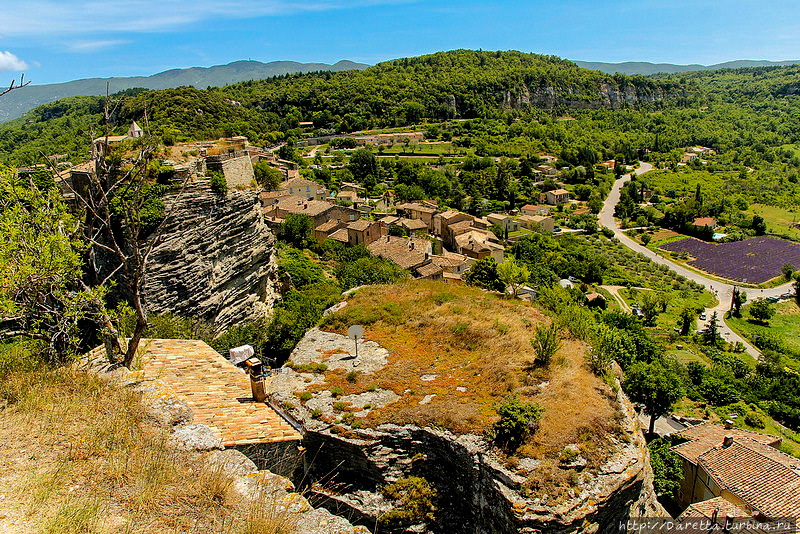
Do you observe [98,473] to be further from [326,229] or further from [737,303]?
[737,303]

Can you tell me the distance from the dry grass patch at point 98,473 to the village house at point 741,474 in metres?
19.6

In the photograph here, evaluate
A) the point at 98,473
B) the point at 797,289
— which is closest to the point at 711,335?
the point at 797,289

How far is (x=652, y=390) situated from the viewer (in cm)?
2612

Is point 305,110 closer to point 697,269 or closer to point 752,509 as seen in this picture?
point 697,269

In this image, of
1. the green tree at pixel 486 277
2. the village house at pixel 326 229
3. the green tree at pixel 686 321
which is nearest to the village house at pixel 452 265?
the green tree at pixel 486 277

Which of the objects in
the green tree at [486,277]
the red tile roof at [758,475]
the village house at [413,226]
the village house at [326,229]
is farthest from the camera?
the village house at [413,226]

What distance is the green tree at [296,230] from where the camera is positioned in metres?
42.9

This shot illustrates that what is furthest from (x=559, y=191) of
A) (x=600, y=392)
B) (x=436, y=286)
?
(x=600, y=392)

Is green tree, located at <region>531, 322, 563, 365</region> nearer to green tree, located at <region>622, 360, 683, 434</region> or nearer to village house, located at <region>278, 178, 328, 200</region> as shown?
green tree, located at <region>622, 360, 683, 434</region>

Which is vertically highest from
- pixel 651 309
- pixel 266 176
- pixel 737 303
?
pixel 266 176

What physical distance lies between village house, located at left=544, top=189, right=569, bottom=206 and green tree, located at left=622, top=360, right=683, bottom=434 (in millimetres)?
65973

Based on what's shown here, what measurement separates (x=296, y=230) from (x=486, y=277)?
69.2 ft

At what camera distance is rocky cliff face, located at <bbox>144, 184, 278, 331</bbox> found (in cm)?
2048

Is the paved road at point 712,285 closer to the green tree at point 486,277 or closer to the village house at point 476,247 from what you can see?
the village house at point 476,247
